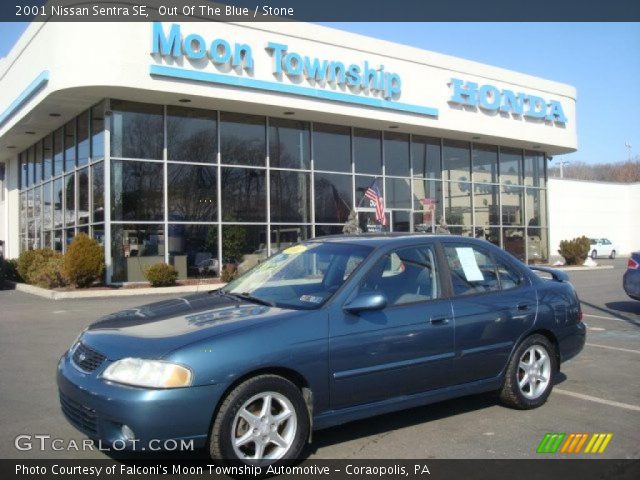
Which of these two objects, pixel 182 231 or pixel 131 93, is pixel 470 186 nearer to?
pixel 182 231

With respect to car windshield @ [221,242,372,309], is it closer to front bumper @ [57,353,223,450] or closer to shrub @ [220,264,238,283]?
front bumper @ [57,353,223,450]

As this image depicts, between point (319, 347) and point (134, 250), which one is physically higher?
point (134, 250)

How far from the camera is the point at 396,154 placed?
23.4 m

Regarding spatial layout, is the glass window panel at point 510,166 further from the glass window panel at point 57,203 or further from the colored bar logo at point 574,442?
the colored bar logo at point 574,442

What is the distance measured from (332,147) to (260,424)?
60.1ft

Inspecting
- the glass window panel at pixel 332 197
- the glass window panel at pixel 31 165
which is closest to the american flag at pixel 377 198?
the glass window panel at pixel 332 197

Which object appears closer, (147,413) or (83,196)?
(147,413)

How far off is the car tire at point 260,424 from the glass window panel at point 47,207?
20.9 meters

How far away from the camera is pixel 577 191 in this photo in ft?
158

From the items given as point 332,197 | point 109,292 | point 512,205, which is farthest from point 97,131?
point 512,205

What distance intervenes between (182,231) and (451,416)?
14.2 metres

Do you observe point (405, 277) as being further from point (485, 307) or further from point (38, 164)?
point (38, 164)

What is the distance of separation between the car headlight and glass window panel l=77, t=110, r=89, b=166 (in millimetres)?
16704

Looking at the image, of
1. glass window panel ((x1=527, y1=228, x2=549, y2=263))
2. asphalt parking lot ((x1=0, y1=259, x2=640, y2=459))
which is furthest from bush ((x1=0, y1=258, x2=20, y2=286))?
glass window panel ((x1=527, y1=228, x2=549, y2=263))
